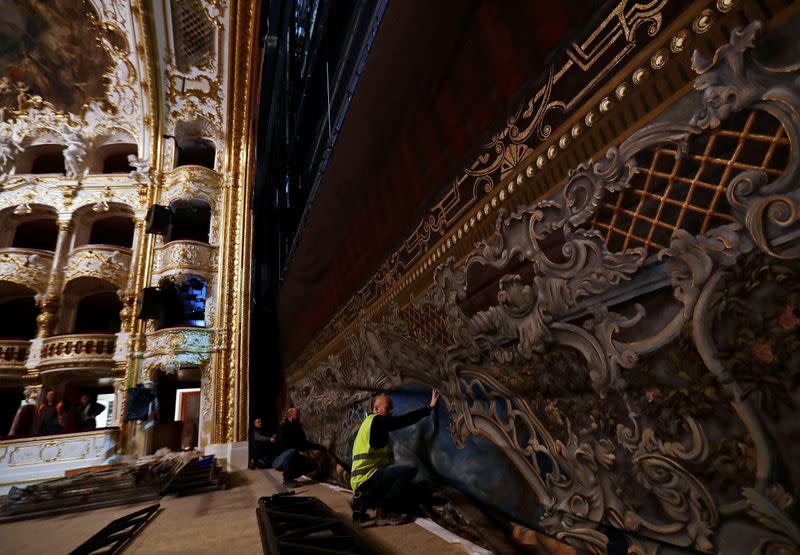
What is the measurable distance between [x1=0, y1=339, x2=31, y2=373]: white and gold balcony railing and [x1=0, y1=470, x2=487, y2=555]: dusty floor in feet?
27.8

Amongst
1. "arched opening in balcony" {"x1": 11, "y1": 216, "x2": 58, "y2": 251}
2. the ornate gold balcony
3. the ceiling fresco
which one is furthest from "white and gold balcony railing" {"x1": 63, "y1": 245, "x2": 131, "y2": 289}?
the ceiling fresco

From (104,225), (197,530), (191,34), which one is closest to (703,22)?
(197,530)

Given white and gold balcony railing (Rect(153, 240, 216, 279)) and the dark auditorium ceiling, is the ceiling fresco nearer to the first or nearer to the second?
white and gold balcony railing (Rect(153, 240, 216, 279))

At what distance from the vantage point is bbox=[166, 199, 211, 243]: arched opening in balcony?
40.7 ft

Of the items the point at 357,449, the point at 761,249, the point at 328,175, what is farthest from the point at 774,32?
the point at 357,449

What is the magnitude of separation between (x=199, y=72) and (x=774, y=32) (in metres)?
12.7

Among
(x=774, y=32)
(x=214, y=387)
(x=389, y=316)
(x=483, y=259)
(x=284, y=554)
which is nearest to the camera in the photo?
(x=774, y=32)

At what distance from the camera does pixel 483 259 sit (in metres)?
1.28

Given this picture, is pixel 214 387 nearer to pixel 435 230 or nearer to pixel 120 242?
pixel 120 242

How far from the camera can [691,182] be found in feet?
2.42

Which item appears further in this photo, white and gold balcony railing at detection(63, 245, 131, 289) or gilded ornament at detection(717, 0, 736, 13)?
white and gold balcony railing at detection(63, 245, 131, 289)

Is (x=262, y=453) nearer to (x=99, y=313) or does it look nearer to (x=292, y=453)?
(x=292, y=453)

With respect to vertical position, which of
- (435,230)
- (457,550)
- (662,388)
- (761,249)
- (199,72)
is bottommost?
(457,550)

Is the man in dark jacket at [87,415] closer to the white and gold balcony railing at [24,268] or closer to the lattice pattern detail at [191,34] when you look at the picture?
the white and gold balcony railing at [24,268]
